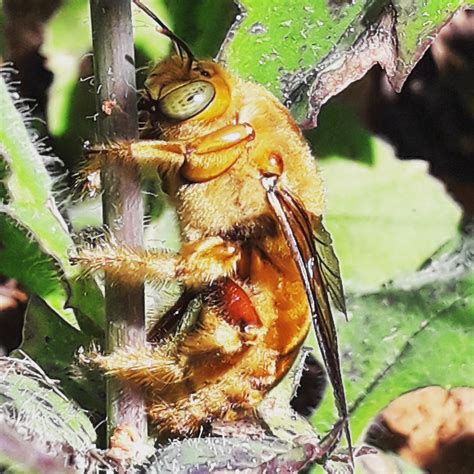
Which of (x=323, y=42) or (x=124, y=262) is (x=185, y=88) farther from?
(x=323, y=42)

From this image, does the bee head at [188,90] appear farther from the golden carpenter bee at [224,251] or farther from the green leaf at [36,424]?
the green leaf at [36,424]

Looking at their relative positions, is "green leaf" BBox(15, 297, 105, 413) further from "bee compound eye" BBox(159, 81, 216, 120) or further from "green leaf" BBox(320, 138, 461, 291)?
"green leaf" BBox(320, 138, 461, 291)

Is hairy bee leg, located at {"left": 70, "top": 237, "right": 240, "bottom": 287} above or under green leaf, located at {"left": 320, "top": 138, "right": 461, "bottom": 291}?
above

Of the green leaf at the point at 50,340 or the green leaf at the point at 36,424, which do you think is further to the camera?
the green leaf at the point at 50,340

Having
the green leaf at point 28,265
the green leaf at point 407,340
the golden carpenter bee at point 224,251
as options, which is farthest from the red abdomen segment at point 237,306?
the green leaf at point 407,340

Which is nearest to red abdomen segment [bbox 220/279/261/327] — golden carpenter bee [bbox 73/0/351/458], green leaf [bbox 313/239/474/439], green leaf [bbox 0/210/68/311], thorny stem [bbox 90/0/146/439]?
golden carpenter bee [bbox 73/0/351/458]

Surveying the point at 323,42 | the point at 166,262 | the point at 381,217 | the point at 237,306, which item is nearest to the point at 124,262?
the point at 166,262
